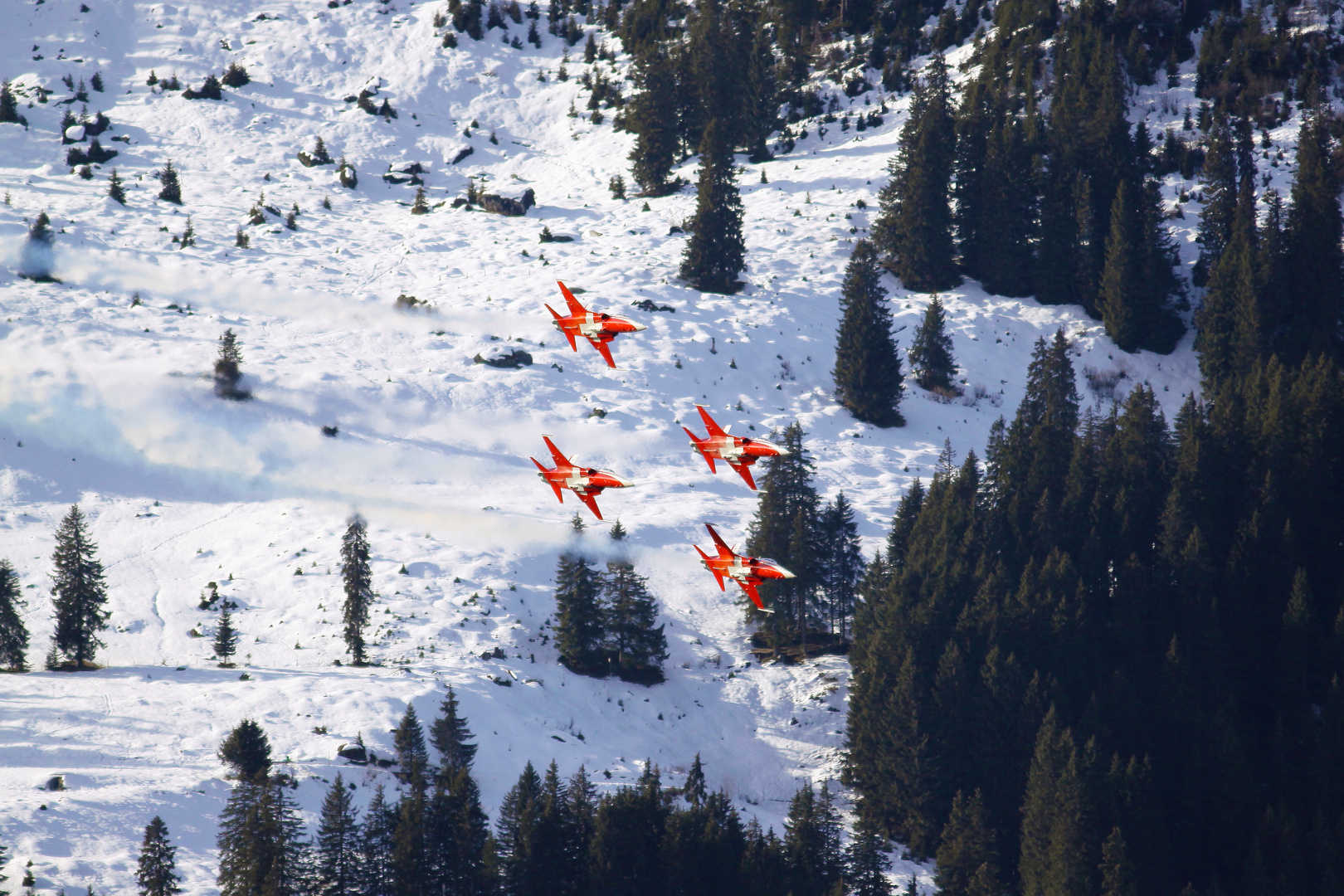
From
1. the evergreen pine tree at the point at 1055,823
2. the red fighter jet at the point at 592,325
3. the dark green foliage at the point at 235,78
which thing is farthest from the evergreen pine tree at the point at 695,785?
the dark green foliage at the point at 235,78

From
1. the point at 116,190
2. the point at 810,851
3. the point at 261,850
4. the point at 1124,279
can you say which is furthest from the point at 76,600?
the point at 1124,279

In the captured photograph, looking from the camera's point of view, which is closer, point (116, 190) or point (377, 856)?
point (377, 856)

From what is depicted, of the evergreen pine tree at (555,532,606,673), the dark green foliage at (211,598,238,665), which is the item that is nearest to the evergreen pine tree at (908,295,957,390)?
the evergreen pine tree at (555,532,606,673)

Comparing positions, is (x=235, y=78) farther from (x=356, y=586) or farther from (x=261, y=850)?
(x=261, y=850)

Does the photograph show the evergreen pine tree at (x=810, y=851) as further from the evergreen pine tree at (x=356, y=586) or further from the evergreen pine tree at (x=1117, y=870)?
the evergreen pine tree at (x=356, y=586)

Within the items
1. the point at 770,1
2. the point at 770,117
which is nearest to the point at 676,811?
the point at 770,117

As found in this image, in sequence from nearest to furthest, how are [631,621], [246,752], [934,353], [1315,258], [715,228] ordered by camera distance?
[246,752]
[631,621]
[934,353]
[1315,258]
[715,228]

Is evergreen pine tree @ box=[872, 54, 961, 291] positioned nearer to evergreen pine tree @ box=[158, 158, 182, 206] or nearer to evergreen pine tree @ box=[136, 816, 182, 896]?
evergreen pine tree @ box=[158, 158, 182, 206]
